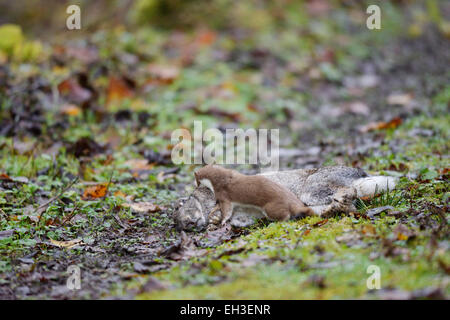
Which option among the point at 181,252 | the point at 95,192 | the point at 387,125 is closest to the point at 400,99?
the point at 387,125

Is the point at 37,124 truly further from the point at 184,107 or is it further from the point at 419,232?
the point at 419,232

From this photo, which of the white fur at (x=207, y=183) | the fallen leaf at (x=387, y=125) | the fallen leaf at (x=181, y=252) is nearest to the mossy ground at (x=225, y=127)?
the fallen leaf at (x=387, y=125)

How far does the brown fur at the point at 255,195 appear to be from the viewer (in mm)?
4652

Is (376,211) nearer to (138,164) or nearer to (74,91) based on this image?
(138,164)

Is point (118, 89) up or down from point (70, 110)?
up

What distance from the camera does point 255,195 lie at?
4762mm

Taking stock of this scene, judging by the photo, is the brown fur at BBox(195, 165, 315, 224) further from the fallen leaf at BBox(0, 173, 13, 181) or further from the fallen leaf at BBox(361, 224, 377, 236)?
the fallen leaf at BBox(0, 173, 13, 181)

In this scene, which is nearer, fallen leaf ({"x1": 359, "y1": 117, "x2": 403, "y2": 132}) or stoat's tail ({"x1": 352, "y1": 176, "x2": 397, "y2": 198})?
stoat's tail ({"x1": 352, "y1": 176, "x2": 397, "y2": 198})

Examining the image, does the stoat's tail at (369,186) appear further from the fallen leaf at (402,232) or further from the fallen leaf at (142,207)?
the fallen leaf at (142,207)

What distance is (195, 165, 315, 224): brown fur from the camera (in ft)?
15.3

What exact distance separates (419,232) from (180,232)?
7.68 feet

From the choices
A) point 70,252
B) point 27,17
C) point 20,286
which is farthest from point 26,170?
point 27,17

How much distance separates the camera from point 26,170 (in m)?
6.47

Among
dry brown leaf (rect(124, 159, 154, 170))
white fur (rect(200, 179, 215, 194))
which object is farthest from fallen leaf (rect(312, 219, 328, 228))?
dry brown leaf (rect(124, 159, 154, 170))
